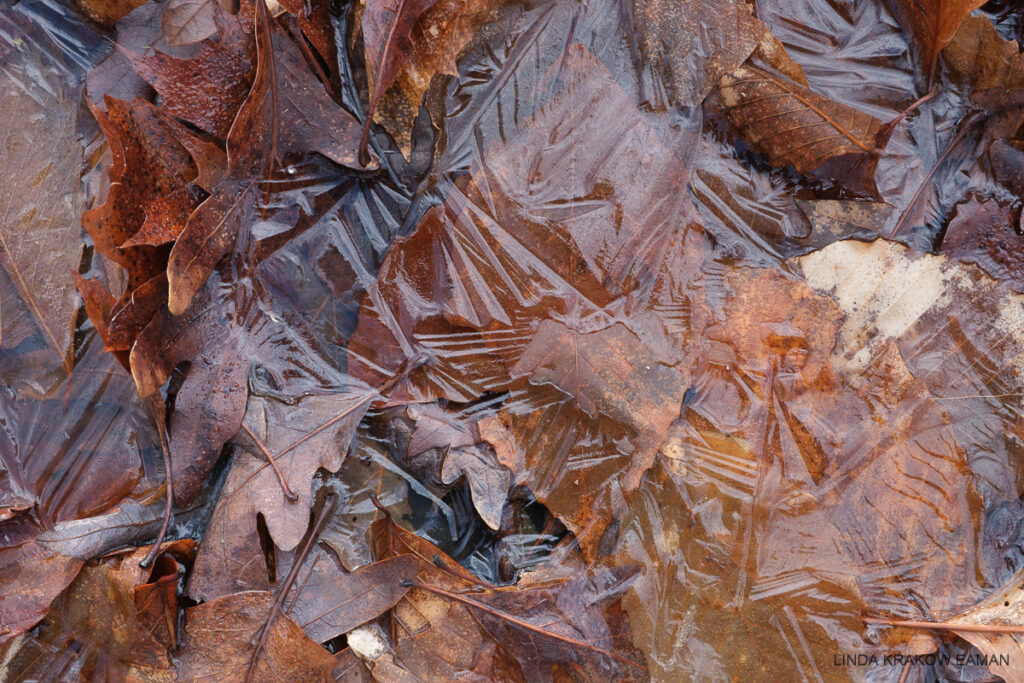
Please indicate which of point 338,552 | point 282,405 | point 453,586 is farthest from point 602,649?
point 282,405

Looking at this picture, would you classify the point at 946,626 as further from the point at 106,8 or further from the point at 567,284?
the point at 106,8

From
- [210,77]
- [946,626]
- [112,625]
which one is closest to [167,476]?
[112,625]

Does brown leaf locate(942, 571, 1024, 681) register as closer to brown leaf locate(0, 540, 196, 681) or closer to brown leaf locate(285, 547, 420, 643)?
brown leaf locate(285, 547, 420, 643)

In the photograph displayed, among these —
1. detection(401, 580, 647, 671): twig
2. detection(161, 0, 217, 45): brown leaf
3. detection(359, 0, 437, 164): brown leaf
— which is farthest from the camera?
detection(161, 0, 217, 45): brown leaf

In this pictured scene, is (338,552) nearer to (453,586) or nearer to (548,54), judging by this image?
(453,586)

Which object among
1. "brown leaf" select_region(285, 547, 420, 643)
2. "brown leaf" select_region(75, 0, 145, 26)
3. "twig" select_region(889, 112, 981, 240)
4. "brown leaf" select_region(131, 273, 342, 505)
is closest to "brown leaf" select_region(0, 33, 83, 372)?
"brown leaf" select_region(75, 0, 145, 26)

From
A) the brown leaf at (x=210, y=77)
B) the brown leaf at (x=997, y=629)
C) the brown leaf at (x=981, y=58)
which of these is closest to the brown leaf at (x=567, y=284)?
the brown leaf at (x=210, y=77)

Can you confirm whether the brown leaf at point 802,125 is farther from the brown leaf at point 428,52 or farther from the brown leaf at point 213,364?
the brown leaf at point 213,364
